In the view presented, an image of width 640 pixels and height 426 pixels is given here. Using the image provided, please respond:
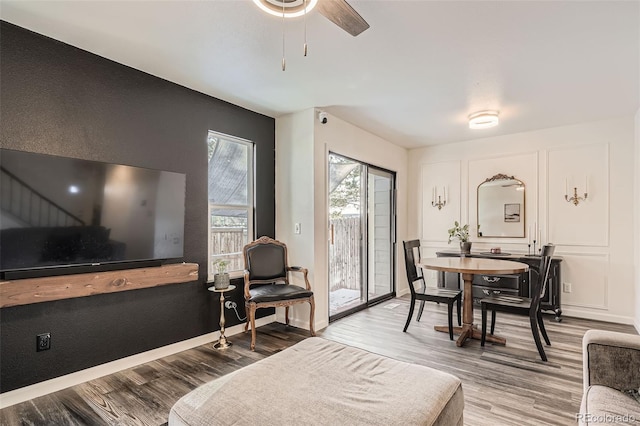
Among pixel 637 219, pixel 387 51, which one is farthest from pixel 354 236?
pixel 637 219

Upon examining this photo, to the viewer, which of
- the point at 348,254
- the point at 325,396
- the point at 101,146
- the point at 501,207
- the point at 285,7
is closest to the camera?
the point at 325,396

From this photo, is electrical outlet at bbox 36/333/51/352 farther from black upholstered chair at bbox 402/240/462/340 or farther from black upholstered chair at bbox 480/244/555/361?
black upholstered chair at bbox 480/244/555/361

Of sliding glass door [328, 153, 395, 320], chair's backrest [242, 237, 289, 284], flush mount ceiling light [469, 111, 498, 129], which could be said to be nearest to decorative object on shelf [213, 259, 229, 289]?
chair's backrest [242, 237, 289, 284]

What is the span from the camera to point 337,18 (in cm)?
174

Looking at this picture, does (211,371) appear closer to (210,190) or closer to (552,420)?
(210,190)

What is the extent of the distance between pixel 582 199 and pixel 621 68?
2.07 metres

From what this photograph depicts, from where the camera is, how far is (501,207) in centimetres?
493

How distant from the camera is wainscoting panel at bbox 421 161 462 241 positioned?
5355 mm

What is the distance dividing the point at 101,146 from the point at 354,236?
3280mm

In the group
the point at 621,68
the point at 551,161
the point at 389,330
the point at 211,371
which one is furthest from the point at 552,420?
the point at 551,161

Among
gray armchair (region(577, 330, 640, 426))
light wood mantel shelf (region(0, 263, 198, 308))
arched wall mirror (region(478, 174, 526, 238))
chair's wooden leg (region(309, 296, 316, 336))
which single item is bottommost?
chair's wooden leg (region(309, 296, 316, 336))

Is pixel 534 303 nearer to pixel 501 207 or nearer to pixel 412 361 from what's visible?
pixel 412 361

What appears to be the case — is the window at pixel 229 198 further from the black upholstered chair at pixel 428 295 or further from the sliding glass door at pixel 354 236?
the black upholstered chair at pixel 428 295

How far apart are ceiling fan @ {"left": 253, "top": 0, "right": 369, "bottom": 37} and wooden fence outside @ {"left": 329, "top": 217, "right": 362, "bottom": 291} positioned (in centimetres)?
306
